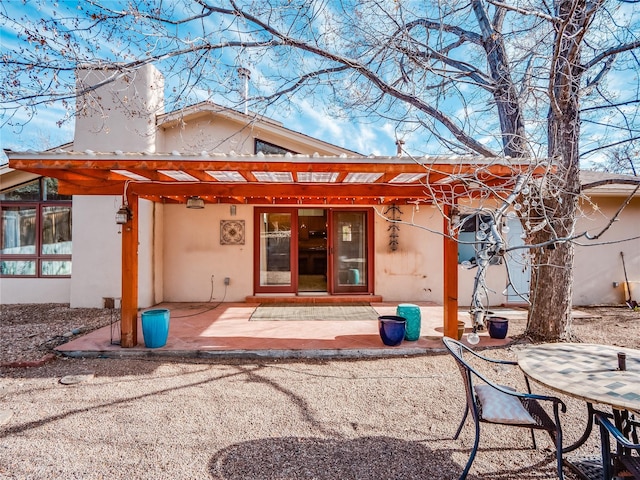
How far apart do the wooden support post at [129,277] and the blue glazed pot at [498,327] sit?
5.67m

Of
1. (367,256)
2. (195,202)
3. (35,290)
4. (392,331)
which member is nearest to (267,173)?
(195,202)

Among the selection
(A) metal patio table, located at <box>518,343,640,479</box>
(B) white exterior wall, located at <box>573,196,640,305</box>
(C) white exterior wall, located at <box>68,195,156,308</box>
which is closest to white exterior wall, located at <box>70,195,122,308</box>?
(C) white exterior wall, located at <box>68,195,156,308</box>

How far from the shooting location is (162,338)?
17.8ft

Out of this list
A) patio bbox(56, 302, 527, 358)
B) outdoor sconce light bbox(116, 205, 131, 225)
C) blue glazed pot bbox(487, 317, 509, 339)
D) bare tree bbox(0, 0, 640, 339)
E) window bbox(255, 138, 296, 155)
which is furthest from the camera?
window bbox(255, 138, 296, 155)

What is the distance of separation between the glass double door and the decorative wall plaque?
406 mm

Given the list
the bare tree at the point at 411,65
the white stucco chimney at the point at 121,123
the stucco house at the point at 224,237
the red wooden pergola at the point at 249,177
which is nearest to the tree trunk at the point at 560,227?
the bare tree at the point at 411,65

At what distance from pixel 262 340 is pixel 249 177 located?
256 centimetres

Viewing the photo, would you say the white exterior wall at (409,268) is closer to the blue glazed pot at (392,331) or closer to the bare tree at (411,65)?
the bare tree at (411,65)

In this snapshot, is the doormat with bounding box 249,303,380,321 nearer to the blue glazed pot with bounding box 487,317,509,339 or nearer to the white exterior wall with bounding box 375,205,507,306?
the white exterior wall with bounding box 375,205,507,306

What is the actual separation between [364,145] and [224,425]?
8012 mm

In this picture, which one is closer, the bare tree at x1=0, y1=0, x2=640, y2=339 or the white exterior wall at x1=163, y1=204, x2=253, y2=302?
the bare tree at x1=0, y1=0, x2=640, y2=339

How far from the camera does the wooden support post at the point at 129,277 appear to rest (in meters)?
5.41

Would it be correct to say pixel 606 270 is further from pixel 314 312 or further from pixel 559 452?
pixel 559 452

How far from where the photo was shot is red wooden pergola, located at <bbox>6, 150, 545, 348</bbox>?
4410mm
